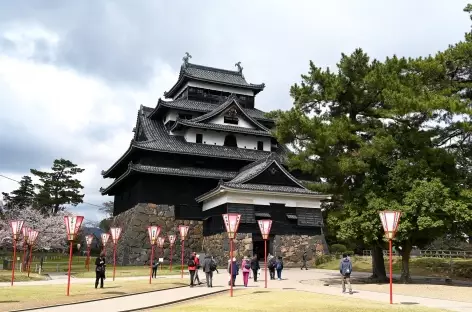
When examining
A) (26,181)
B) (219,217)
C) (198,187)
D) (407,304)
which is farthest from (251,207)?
(26,181)

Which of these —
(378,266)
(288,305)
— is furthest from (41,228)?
(288,305)

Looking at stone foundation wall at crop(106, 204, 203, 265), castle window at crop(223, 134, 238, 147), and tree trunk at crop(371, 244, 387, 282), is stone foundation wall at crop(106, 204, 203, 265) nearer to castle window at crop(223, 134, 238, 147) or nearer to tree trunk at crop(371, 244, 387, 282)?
castle window at crop(223, 134, 238, 147)

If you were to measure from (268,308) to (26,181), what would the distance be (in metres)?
68.5

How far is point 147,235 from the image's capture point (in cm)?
4194

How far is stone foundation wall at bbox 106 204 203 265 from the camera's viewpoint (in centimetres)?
4144

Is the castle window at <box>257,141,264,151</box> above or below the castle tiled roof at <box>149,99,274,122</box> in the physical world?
below

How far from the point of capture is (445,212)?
76.6 feet

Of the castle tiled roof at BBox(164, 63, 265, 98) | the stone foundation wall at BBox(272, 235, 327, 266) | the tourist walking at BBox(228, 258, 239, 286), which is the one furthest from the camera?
the castle tiled roof at BBox(164, 63, 265, 98)

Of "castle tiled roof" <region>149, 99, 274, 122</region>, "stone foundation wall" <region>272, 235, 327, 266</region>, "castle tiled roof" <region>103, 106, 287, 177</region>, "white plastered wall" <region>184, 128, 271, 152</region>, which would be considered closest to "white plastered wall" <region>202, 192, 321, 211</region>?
"stone foundation wall" <region>272, 235, 327, 266</region>

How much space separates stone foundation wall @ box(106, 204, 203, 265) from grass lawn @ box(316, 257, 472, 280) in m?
11.6

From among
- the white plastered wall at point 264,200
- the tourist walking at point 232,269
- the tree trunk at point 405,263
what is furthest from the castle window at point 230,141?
the tourist walking at point 232,269

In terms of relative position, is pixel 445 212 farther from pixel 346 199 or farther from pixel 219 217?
A: pixel 219 217

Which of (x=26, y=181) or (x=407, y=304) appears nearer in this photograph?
(x=407, y=304)

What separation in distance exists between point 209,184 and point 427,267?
66.4ft
